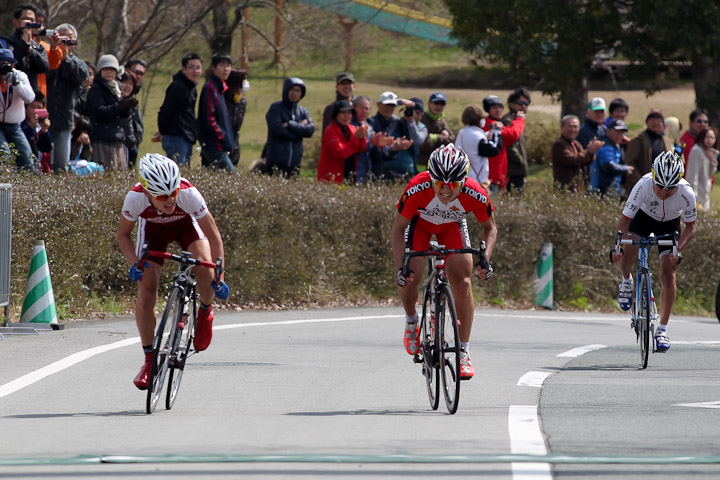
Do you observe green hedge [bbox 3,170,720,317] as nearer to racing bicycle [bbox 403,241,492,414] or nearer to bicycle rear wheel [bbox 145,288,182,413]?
bicycle rear wheel [bbox 145,288,182,413]

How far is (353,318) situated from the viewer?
14719mm

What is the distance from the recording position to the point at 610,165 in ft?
59.2

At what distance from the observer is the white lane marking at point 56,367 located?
30.4ft

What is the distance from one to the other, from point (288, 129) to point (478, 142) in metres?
2.65

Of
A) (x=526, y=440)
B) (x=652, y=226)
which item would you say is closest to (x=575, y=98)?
(x=652, y=226)

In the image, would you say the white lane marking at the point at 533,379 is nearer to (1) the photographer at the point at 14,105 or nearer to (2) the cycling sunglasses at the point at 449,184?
(2) the cycling sunglasses at the point at 449,184

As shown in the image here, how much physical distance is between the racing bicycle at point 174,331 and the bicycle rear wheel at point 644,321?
4.47m

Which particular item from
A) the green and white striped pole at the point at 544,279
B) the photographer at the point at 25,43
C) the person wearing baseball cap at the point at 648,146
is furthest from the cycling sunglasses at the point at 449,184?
the person wearing baseball cap at the point at 648,146

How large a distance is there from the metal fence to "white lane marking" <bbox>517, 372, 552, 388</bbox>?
5477 mm

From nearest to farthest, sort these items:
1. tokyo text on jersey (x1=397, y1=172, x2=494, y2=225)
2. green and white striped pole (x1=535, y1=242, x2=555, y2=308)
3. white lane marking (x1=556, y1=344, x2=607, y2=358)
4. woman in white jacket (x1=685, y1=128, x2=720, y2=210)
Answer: tokyo text on jersey (x1=397, y1=172, x2=494, y2=225), white lane marking (x1=556, y1=344, x2=607, y2=358), green and white striped pole (x1=535, y1=242, x2=555, y2=308), woman in white jacket (x1=685, y1=128, x2=720, y2=210)

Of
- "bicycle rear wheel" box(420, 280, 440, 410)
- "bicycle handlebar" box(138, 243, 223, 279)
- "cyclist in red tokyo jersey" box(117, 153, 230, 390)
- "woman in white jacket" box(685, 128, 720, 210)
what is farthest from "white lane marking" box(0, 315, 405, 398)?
"woman in white jacket" box(685, 128, 720, 210)

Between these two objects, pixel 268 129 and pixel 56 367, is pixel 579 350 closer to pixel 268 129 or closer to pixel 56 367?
pixel 56 367

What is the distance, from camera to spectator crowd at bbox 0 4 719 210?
1473 cm

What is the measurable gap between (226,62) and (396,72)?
4270cm
